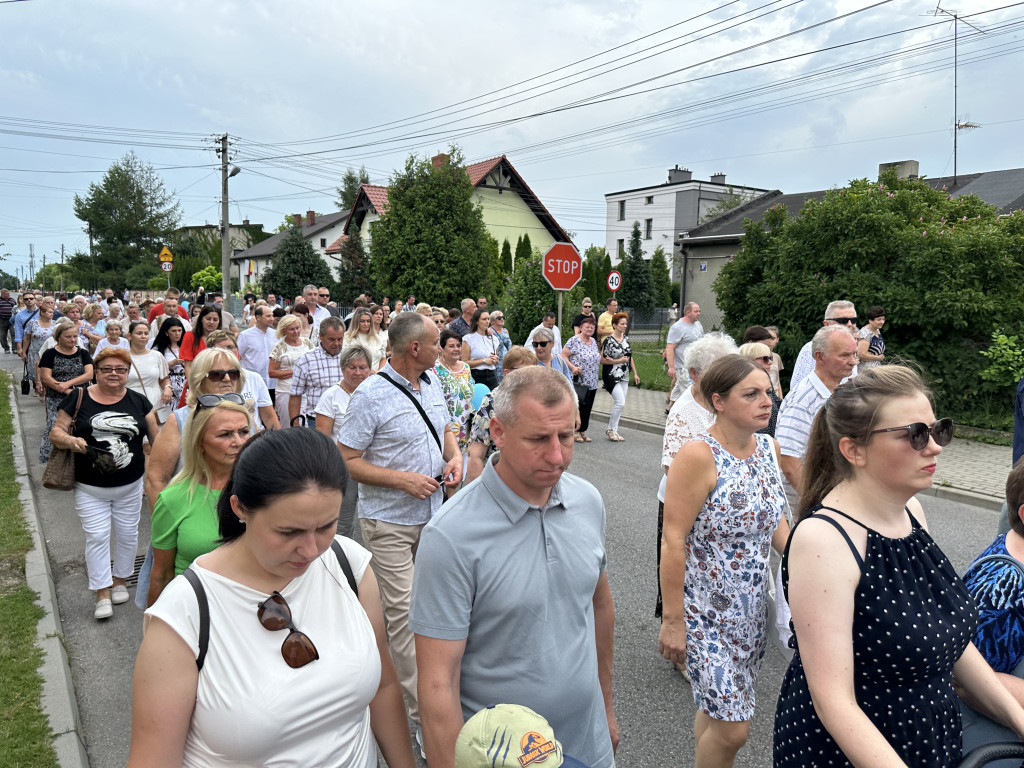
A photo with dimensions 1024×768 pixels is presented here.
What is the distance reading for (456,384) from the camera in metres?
6.20

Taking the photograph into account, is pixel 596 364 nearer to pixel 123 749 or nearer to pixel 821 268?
pixel 821 268

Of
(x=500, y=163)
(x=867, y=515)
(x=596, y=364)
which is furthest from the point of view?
(x=500, y=163)

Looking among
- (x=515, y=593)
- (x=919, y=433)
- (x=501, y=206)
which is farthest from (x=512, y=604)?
(x=501, y=206)

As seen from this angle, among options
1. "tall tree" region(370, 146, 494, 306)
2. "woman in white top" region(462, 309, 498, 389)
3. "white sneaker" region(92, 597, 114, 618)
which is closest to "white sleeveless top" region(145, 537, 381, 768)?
"white sneaker" region(92, 597, 114, 618)

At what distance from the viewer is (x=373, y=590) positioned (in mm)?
2146

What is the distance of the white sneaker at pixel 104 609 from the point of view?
510 cm

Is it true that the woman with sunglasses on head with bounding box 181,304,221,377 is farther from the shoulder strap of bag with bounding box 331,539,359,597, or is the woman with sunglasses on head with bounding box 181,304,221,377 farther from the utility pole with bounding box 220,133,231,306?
the utility pole with bounding box 220,133,231,306

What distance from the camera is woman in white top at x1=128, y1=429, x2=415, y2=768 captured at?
1.74 meters

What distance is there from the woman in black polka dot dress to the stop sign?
11.7 meters

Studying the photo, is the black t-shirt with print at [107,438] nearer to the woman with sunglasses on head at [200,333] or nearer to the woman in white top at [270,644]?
the woman with sunglasses on head at [200,333]

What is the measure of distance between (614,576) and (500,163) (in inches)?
1673

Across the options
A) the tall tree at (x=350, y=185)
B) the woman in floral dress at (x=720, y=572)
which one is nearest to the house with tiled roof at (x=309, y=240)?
the tall tree at (x=350, y=185)

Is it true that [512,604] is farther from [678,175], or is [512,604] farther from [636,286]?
[678,175]

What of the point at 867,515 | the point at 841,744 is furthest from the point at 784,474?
the point at 841,744
